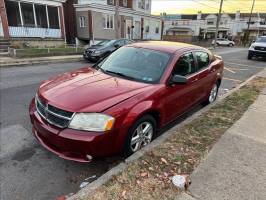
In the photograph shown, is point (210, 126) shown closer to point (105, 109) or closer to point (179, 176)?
point (179, 176)

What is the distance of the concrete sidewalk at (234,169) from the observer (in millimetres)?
2583

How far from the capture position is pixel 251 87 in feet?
24.7

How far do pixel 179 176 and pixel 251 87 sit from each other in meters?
5.93

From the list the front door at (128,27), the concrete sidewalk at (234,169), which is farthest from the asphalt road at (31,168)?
the front door at (128,27)

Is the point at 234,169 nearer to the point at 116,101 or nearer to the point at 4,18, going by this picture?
the point at 116,101

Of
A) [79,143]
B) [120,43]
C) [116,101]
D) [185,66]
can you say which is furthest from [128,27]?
[79,143]

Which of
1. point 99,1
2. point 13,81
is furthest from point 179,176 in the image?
point 99,1

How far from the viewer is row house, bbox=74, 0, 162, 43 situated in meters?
23.2

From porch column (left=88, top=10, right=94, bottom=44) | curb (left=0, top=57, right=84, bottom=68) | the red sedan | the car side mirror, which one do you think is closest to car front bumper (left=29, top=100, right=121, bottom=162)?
the red sedan

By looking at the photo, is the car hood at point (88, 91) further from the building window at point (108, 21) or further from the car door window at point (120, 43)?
the building window at point (108, 21)

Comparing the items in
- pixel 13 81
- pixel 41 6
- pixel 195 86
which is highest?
pixel 41 6

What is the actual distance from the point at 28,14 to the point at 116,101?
21052 mm

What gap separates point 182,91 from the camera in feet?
13.4

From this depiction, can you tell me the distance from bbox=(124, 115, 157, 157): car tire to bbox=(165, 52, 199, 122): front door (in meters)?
0.43
